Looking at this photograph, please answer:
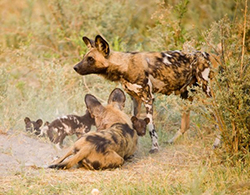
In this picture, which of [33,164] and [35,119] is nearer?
[33,164]

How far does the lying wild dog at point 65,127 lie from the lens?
5.18 metres

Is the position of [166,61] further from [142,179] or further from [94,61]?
[142,179]

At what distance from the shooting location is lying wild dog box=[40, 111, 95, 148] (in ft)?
17.0

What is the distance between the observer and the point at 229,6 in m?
7.79

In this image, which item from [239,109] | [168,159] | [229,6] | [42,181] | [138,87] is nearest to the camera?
[42,181]

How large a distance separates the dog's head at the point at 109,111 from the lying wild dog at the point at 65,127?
382 mm

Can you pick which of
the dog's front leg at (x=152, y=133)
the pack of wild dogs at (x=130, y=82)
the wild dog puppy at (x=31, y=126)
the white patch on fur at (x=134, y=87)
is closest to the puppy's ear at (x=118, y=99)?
the pack of wild dogs at (x=130, y=82)

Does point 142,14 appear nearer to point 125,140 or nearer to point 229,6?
point 229,6

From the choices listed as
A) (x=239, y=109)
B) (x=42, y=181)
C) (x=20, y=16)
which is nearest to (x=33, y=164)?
(x=42, y=181)

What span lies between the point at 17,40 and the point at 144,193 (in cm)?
670

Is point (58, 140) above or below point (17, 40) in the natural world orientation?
below

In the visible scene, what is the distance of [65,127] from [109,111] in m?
0.64

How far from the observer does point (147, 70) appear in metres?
5.22

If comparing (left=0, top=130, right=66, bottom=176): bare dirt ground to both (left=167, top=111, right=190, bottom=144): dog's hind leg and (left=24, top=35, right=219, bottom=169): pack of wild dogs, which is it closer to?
(left=24, top=35, right=219, bottom=169): pack of wild dogs
